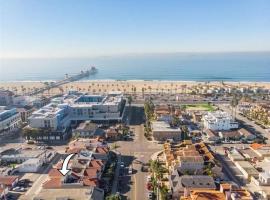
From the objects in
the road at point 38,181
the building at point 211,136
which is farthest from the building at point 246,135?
the road at point 38,181

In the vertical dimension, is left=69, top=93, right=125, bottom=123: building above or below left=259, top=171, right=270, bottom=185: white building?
above

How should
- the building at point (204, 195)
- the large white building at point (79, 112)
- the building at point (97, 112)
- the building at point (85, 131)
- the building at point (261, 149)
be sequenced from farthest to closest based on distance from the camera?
1. the building at point (97, 112)
2. the large white building at point (79, 112)
3. the building at point (85, 131)
4. the building at point (261, 149)
5. the building at point (204, 195)

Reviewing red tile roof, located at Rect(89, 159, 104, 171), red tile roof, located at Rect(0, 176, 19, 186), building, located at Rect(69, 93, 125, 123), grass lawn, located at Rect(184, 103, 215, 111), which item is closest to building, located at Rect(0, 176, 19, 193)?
red tile roof, located at Rect(0, 176, 19, 186)

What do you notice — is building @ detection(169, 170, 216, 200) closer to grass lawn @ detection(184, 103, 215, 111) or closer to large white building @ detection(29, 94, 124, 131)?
large white building @ detection(29, 94, 124, 131)

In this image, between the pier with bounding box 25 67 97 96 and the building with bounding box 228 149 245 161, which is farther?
the pier with bounding box 25 67 97 96

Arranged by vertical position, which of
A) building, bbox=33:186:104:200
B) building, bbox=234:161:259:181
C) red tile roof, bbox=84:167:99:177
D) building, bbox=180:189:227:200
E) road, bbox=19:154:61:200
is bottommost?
road, bbox=19:154:61:200

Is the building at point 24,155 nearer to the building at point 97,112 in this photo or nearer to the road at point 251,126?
the building at point 97,112

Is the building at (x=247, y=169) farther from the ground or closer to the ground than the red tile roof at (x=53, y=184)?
closer to the ground

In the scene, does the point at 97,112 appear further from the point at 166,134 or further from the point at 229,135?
the point at 229,135
